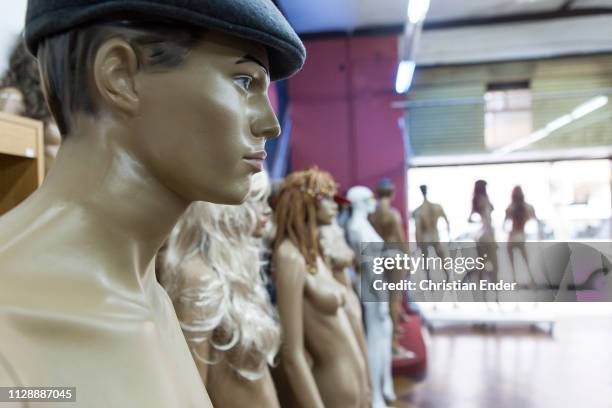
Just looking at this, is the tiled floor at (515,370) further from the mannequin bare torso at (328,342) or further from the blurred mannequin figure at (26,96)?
the blurred mannequin figure at (26,96)

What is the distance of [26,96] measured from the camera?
1215 millimetres

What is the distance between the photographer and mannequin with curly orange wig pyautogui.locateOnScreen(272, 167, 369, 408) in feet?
5.24

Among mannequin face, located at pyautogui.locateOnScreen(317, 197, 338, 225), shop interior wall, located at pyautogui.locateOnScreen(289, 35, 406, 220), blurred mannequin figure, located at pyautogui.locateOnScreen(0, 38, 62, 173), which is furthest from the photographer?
shop interior wall, located at pyautogui.locateOnScreen(289, 35, 406, 220)

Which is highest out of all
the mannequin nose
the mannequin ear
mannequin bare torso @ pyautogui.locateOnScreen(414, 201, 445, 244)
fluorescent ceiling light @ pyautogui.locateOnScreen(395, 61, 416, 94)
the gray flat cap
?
fluorescent ceiling light @ pyautogui.locateOnScreen(395, 61, 416, 94)

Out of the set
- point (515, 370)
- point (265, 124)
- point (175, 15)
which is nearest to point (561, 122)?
point (515, 370)

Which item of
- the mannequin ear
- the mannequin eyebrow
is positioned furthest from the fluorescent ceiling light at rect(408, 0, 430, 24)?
the mannequin ear

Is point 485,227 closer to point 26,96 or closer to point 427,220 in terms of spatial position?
point 427,220

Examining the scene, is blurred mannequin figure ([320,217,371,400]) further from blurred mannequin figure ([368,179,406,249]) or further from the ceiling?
the ceiling

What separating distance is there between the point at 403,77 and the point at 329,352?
1.62 m

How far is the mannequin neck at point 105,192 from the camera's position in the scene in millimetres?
501

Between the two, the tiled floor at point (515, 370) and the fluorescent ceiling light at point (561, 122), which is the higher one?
the fluorescent ceiling light at point (561, 122)

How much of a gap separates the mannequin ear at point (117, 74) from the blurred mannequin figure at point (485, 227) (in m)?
1.18

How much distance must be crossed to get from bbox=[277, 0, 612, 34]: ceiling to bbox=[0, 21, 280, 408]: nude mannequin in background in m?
1.70

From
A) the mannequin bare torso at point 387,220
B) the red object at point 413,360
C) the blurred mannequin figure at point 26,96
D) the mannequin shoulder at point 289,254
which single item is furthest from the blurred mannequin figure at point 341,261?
the blurred mannequin figure at point 26,96
